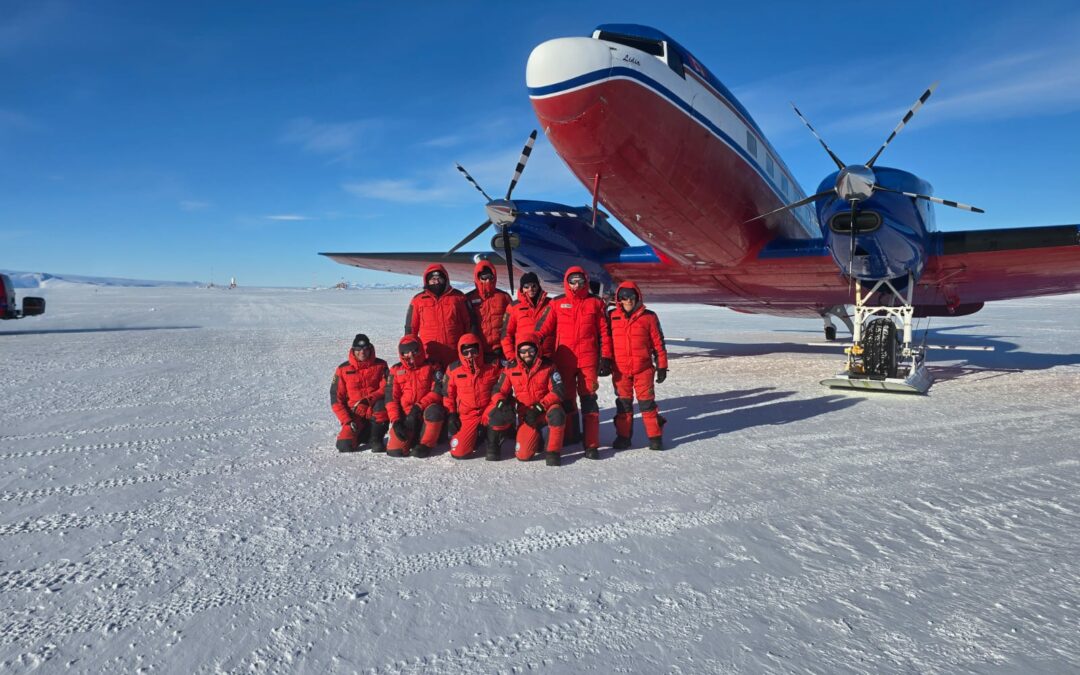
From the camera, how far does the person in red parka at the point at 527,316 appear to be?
619cm

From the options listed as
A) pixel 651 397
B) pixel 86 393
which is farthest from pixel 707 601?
pixel 86 393

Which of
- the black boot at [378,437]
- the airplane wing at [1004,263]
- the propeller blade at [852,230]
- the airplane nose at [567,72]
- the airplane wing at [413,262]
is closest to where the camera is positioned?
the black boot at [378,437]

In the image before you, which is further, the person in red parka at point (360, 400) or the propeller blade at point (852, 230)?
the propeller blade at point (852, 230)

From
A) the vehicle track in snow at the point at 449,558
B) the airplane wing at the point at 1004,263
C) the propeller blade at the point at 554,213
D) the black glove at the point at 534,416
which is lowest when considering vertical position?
the vehicle track in snow at the point at 449,558

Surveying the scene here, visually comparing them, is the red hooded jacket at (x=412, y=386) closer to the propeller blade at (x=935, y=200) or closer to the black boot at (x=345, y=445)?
the black boot at (x=345, y=445)

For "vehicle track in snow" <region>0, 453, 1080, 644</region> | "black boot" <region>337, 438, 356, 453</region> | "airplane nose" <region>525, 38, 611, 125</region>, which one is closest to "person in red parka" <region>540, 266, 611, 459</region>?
"vehicle track in snow" <region>0, 453, 1080, 644</region>

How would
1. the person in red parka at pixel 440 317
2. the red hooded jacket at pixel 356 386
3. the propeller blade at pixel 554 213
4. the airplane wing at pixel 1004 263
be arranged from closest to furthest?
the red hooded jacket at pixel 356 386, the person in red parka at pixel 440 317, the airplane wing at pixel 1004 263, the propeller blade at pixel 554 213

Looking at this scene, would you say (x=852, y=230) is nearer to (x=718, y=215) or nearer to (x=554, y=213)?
(x=718, y=215)

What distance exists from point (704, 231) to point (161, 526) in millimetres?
9706

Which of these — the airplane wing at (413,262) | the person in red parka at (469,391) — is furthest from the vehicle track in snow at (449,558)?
the airplane wing at (413,262)

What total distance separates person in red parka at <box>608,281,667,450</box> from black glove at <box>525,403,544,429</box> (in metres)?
0.95

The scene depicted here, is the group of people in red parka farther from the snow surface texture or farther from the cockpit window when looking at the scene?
the cockpit window

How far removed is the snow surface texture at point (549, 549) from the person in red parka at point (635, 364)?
0.32 metres

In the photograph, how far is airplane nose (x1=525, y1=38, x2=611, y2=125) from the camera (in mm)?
7035
